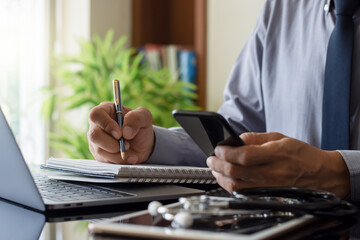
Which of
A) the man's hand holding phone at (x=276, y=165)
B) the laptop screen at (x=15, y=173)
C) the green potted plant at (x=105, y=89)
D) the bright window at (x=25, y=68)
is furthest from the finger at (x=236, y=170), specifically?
the bright window at (x=25, y=68)

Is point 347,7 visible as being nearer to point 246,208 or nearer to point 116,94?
point 116,94

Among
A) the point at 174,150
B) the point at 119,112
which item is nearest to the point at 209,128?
the point at 119,112

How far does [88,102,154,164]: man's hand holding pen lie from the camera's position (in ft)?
3.24

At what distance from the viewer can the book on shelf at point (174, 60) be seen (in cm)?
325

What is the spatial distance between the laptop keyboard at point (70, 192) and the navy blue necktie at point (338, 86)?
547 mm

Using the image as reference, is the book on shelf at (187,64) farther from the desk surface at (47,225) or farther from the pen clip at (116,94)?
the desk surface at (47,225)

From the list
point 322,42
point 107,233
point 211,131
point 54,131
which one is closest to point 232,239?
point 107,233

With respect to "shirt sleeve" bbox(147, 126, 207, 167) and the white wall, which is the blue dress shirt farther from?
the white wall

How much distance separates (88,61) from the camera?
2830 millimetres

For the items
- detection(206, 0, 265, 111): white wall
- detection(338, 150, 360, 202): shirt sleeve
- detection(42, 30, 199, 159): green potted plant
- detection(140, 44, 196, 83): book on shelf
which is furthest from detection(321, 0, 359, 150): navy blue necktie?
detection(140, 44, 196, 83): book on shelf

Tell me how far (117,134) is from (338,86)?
1.63 feet

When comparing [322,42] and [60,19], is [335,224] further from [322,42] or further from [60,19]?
[60,19]

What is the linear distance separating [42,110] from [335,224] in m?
2.62

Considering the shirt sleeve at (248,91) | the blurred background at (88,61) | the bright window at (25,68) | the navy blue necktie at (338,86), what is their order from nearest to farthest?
the navy blue necktie at (338,86), the shirt sleeve at (248,91), the blurred background at (88,61), the bright window at (25,68)
